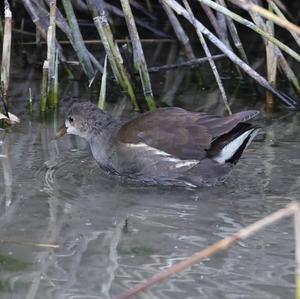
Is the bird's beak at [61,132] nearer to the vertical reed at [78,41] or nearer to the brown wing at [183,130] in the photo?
the brown wing at [183,130]

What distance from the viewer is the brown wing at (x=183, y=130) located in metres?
4.63

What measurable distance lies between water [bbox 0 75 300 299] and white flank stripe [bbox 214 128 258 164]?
161 millimetres

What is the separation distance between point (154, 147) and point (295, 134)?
119 cm

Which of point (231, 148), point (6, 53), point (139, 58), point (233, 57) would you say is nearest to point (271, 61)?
point (233, 57)

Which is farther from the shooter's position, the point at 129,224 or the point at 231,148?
the point at 231,148

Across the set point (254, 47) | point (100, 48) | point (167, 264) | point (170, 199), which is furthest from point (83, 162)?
point (254, 47)

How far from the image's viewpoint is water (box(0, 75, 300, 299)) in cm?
335

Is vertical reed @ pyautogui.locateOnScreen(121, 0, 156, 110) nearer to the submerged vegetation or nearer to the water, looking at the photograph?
the submerged vegetation

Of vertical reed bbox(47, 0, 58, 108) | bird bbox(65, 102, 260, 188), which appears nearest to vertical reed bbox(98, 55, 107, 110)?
vertical reed bbox(47, 0, 58, 108)

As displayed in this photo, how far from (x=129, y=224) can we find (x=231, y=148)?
90cm

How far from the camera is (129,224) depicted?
13.3 ft

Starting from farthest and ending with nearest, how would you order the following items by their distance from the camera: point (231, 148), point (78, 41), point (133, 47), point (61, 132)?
point (78, 41) < point (133, 47) < point (61, 132) < point (231, 148)

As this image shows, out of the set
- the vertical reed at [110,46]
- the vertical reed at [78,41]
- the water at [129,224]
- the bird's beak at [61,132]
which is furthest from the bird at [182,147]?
the vertical reed at [78,41]

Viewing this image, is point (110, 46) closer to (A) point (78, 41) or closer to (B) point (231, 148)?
(A) point (78, 41)
